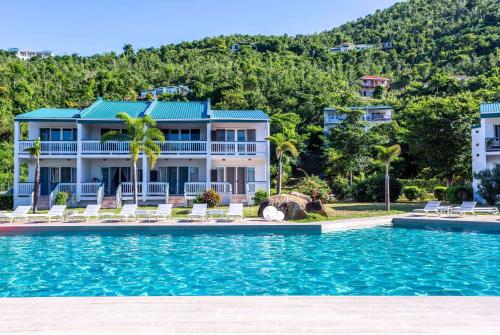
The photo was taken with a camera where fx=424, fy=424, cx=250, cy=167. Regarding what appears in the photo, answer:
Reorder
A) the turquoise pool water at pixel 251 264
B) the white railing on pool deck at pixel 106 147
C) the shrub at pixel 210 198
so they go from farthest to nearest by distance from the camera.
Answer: the white railing on pool deck at pixel 106 147
the shrub at pixel 210 198
the turquoise pool water at pixel 251 264

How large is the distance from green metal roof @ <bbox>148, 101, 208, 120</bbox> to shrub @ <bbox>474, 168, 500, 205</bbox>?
53.3ft

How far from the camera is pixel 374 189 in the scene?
2675 cm

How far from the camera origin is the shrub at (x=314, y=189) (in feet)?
87.6

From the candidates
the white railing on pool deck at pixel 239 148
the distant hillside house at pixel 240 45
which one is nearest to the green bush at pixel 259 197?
the white railing on pool deck at pixel 239 148

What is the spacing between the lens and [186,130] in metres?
27.9

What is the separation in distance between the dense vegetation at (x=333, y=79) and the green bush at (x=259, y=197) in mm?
6954

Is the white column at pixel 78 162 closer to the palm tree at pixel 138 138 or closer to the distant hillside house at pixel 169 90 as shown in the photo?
the palm tree at pixel 138 138

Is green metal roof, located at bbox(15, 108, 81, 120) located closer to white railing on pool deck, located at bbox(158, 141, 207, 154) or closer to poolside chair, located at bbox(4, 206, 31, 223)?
white railing on pool deck, located at bbox(158, 141, 207, 154)

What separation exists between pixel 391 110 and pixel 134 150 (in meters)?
45.7

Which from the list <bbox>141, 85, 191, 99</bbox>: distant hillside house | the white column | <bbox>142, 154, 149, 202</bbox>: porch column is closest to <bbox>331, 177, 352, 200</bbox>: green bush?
<bbox>142, 154, 149, 202</bbox>: porch column

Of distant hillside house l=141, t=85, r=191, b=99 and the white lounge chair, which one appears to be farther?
distant hillside house l=141, t=85, r=191, b=99

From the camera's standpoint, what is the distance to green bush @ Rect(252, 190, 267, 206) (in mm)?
25156

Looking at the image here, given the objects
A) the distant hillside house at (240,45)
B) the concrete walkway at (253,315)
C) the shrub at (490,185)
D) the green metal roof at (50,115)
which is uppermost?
the distant hillside house at (240,45)

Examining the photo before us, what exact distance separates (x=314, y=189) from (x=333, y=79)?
60506 millimetres
